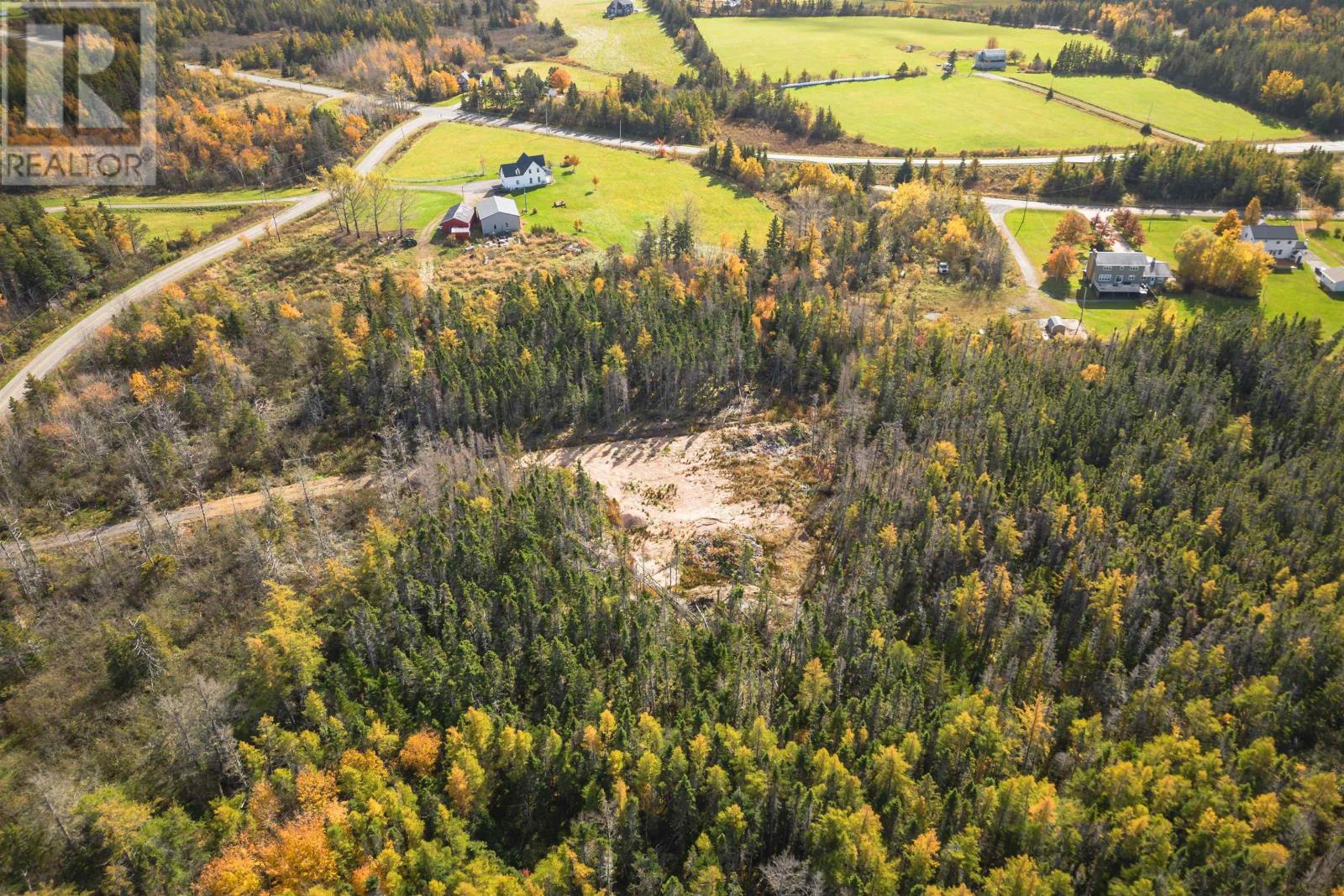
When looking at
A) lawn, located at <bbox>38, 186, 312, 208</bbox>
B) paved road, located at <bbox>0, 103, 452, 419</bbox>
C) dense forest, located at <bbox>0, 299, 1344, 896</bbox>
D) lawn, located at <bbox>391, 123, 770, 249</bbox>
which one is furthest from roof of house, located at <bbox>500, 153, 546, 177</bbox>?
dense forest, located at <bbox>0, 299, 1344, 896</bbox>

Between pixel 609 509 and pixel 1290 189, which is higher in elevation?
pixel 1290 189

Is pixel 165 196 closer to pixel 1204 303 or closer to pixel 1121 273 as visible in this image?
pixel 1121 273

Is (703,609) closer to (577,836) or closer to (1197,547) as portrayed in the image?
(577,836)

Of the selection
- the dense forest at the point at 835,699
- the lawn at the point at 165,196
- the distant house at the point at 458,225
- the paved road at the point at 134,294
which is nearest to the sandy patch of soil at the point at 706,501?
the dense forest at the point at 835,699

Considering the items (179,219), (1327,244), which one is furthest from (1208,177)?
(179,219)

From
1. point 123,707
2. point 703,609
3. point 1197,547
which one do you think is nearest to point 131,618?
point 123,707
